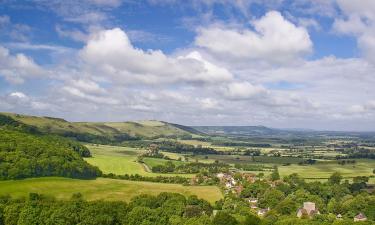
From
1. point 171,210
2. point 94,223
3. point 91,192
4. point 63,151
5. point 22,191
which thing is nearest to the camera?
point 94,223

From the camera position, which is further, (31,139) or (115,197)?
(31,139)

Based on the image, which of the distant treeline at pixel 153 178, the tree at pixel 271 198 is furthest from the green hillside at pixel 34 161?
the tree at pixel 271 198

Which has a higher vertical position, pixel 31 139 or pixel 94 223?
pixel 31 139

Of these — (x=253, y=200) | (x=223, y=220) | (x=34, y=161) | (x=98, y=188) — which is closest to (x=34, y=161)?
(x=34, y=161)

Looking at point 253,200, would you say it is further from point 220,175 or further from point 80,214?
point 80,214

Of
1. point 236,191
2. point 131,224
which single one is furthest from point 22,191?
point 236,191

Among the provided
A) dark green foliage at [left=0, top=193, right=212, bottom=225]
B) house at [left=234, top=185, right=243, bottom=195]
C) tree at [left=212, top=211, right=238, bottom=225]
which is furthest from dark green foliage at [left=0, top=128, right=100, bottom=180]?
tree at [left=212, top=211, right=238, bottom=225]

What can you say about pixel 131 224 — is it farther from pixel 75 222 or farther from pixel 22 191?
pixel 22 191
